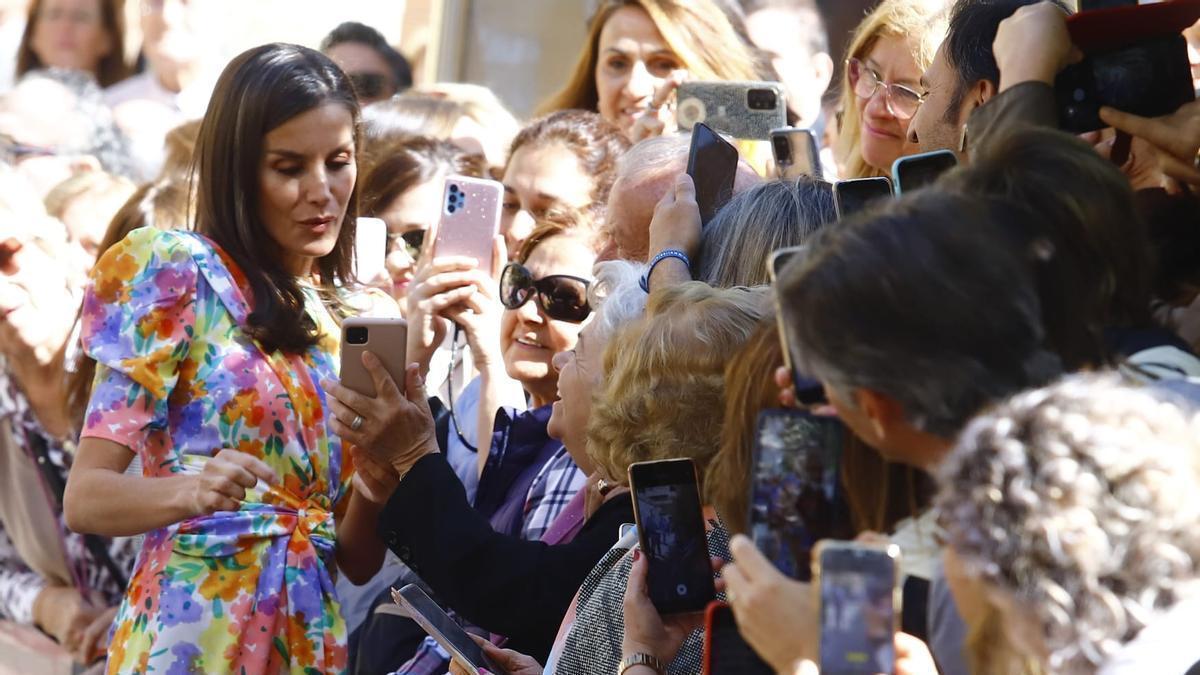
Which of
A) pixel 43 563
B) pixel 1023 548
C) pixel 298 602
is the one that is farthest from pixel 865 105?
pixel 43 563

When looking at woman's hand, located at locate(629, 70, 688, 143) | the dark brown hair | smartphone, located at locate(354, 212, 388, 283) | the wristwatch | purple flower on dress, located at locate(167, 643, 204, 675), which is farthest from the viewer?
the dark brown hair

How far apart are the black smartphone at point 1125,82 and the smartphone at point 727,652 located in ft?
2.27

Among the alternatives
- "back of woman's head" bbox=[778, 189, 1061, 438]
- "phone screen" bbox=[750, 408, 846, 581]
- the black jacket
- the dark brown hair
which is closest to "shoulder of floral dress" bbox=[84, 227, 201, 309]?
the black jacket

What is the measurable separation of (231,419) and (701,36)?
2024 millimetres

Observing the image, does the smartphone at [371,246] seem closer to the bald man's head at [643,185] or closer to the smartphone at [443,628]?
the bald man's head at [643,185]

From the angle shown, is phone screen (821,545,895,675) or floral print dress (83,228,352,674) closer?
phone screen (821,545,895,675)

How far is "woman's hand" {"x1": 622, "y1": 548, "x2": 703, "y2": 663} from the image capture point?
1.92 metres

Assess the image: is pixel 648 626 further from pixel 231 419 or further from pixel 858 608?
pixel 231 419

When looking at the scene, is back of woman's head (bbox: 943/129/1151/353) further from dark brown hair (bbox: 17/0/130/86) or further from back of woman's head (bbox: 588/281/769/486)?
dark brown hair (bbox: 17/0/130/86)

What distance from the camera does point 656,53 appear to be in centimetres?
421

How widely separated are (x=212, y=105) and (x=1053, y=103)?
5.30ft

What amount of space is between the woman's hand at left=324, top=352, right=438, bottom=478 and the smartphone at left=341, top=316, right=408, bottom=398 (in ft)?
0.04

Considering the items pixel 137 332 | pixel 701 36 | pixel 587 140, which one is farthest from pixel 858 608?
pixel 701 36

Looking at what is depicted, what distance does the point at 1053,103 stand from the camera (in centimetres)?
178
